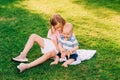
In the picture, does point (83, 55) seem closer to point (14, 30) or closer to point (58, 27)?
point (58, 27)

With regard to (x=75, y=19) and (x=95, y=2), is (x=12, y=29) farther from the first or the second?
(x=95, y=2)

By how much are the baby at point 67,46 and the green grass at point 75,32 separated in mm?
178

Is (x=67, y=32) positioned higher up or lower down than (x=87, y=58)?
higher up

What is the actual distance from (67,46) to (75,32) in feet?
5.55

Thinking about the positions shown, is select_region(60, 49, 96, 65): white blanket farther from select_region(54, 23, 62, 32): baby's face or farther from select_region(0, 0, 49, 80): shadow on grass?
select_region(0, 0, 49, 80): shadow on grass

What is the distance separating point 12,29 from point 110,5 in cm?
316

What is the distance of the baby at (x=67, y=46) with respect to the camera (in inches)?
230

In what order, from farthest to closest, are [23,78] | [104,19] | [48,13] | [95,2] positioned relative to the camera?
[95,2] < [48,13] < [104,19] < [23,78]

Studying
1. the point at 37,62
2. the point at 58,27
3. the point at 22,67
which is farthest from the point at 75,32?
the point at 22,67

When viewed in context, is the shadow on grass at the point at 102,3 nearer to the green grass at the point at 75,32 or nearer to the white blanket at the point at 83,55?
the green grass at the point at 75,32

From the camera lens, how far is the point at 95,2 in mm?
10016

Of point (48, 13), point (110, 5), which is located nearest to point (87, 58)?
point (48, 13)

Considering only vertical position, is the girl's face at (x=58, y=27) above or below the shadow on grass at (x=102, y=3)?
above

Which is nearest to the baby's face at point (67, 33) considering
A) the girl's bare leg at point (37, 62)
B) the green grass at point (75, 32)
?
the girl's bare leg at point (37, 62)
